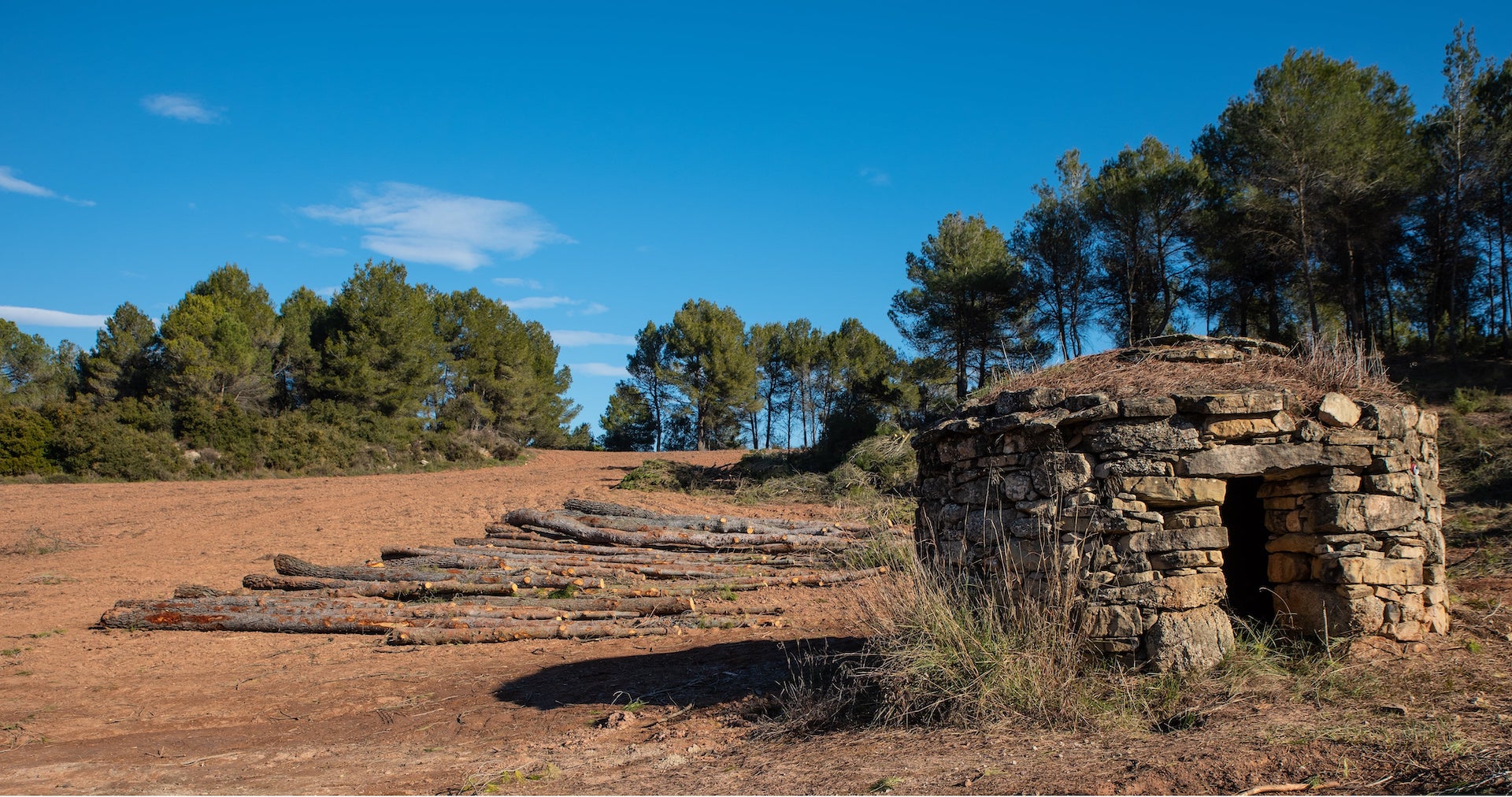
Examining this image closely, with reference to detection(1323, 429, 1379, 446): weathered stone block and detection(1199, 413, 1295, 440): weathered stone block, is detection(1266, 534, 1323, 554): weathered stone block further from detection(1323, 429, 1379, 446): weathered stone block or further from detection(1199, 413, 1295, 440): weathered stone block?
detection(1199, 413, 1295, 440): weathered stone block

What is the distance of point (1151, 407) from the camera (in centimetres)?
539

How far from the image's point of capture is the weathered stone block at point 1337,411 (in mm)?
5422

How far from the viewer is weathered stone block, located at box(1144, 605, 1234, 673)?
521 cm

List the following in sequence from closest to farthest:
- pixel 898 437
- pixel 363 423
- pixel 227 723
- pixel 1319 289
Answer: pixel 227 723 < pixel 898 437 < pixel 1319 289 < pixel 363 423

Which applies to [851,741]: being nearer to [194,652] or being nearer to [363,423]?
[194,652]

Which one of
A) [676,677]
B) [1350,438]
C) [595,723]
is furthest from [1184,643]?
[676,677]

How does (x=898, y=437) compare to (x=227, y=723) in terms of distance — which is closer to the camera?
(x=227, y=723)

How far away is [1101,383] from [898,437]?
1333 cm

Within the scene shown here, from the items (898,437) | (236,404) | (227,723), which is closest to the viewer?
(227,723)

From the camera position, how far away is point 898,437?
1938cm

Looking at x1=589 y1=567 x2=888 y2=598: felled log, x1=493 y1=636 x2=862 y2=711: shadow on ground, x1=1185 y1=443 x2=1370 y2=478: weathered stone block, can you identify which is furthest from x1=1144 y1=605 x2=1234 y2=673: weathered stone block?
x1=589 y1=567 x2=888 y2=598: felled log

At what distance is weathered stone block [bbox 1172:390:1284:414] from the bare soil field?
170 centimetres

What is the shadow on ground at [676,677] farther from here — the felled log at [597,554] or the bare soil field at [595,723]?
the felled log at [597,554]

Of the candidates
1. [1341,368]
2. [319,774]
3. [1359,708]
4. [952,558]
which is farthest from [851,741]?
[1341,368]
